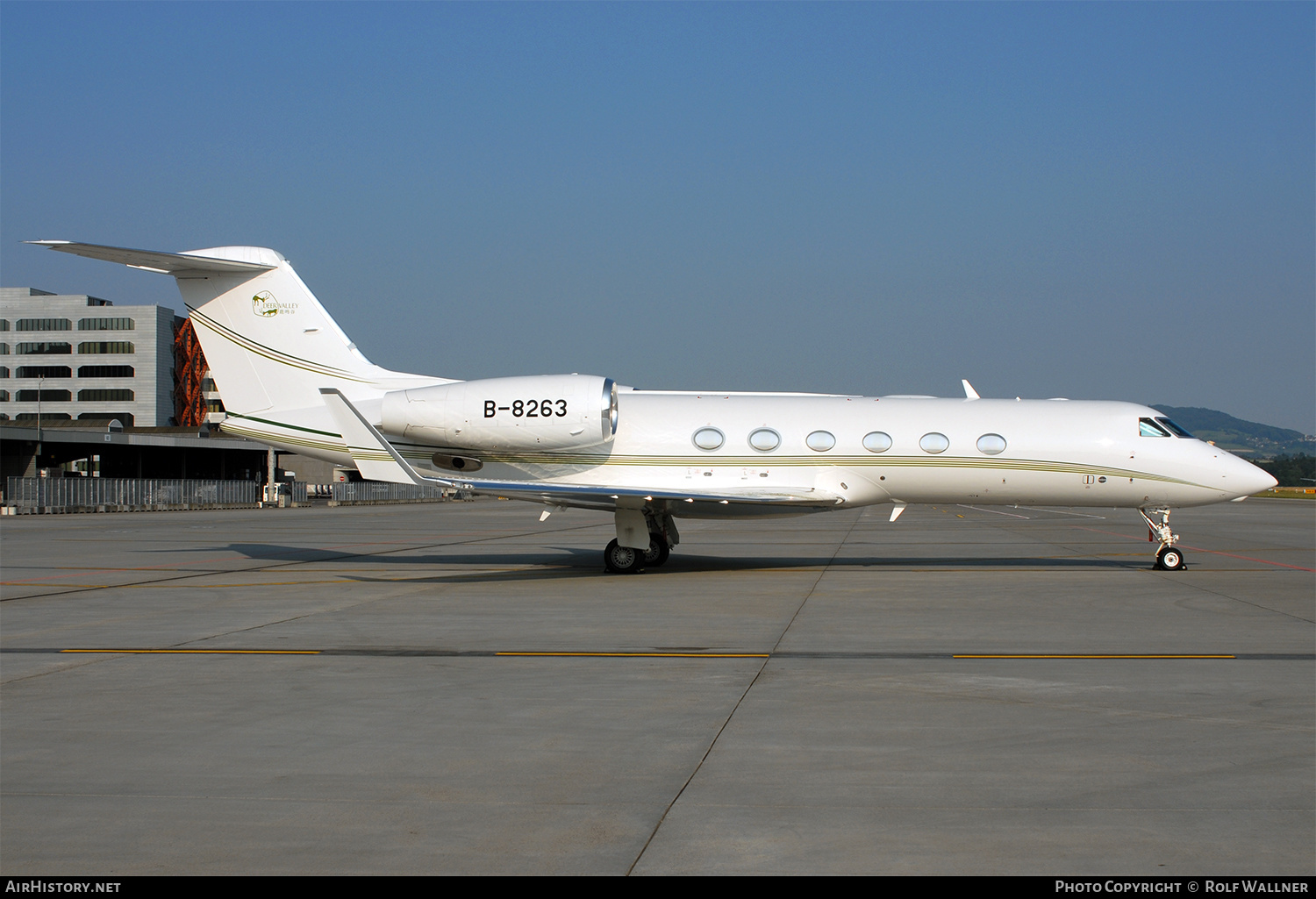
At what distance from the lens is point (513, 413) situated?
16.8 meters

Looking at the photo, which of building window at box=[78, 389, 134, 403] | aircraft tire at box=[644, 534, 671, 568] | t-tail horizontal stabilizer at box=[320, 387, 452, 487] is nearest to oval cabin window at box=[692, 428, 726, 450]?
aircraft tire at box=[644, 534, 671, 568]

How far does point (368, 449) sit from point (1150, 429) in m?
12.8

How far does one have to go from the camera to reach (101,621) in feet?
38.6

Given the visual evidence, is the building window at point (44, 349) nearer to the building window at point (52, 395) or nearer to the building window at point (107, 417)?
the building window at point (52, 395)

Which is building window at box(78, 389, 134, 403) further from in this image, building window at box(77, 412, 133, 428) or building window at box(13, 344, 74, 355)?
building window at box(13, 344, 74, 355)

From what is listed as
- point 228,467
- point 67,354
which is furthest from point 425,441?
point 67,354

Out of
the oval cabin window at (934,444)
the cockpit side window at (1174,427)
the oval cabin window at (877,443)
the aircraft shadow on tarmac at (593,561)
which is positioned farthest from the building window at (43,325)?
the cockpit side window at (1174,427)

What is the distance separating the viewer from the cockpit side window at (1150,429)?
17.3 meters

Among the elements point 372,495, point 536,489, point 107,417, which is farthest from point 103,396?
point 536,489

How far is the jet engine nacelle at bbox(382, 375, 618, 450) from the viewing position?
16.8 metres

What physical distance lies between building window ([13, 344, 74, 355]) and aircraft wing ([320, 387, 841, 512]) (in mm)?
114014

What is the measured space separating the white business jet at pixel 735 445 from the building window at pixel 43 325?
111940mm

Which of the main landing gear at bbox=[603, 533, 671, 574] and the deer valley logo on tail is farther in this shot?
the deer valley logo on tail
